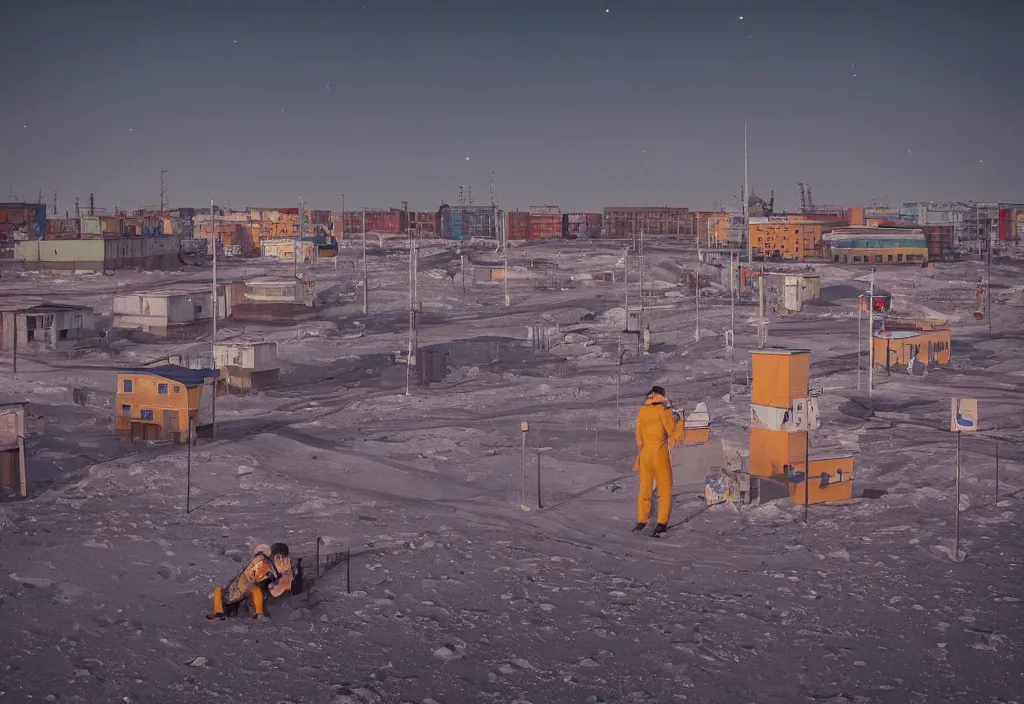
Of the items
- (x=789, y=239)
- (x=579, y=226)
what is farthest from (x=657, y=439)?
(x=579, y=226)

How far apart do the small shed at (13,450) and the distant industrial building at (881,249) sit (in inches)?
2601

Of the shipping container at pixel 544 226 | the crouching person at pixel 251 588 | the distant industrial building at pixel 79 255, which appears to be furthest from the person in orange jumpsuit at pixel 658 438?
the shipping container at pixel 544 226

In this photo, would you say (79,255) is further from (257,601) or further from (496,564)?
(257,601)

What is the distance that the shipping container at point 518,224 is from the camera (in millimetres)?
113562

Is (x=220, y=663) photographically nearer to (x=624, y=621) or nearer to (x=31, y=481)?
(x=624, y=621)

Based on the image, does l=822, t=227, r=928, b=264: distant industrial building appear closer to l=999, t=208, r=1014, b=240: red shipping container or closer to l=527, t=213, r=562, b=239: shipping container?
l=999, t=208, r=1014, b=240: red shipping container

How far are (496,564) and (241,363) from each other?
564 inches

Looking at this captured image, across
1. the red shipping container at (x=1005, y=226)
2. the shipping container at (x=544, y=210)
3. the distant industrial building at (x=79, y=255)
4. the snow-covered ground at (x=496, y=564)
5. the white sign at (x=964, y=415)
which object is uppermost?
the shipping container at (x=544, y=210)

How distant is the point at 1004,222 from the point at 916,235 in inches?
1534

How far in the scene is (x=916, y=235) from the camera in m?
73.1

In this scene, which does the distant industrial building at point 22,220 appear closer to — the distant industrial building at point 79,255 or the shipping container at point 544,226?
the distant industrial building at point 79,255

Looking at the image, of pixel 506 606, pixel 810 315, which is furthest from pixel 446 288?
pixel 506 606

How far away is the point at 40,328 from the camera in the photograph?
2881 centimetres

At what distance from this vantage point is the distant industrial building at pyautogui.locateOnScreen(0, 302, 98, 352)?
28203 millimetres
